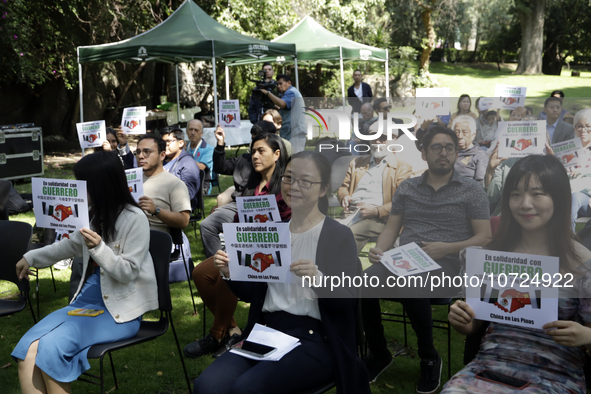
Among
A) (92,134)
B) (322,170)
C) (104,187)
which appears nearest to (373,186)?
(322,170)

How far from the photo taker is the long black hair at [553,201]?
221 centimetres

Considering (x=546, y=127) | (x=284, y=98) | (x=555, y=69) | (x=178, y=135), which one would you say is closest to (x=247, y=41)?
(x=284, y=98)

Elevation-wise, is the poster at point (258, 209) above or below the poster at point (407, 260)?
above

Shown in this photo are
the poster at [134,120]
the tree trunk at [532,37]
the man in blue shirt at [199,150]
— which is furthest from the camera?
the tree trunk at [532,37]

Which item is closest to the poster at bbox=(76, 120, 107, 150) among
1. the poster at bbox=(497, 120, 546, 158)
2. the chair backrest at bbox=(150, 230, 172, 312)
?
the chair backrest at bbox=(150, 230, 172, 312)

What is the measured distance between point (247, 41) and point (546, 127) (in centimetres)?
964

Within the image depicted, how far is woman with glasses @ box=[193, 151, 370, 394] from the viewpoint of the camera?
244cm

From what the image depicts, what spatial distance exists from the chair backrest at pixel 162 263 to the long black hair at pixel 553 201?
1.81 metres

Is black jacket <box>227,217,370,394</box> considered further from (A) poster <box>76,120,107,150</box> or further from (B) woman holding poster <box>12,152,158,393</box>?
(A) poster <box>76,120,107,150</box>

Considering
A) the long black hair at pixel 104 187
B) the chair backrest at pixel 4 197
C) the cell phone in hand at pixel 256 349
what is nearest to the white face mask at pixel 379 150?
the cell phone in hand at pixel 256 349

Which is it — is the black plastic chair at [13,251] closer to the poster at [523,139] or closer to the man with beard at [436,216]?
the man with beard at [436,216]

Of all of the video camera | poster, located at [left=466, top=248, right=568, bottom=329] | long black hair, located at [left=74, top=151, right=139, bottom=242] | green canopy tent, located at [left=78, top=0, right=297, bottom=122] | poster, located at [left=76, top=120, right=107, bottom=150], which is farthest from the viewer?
green canopy tent, located at [left=78, top=0, right=297, bottom=122]

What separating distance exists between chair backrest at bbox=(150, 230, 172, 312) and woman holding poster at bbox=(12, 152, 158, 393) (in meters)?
0.04

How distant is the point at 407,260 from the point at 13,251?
8.87 feet
